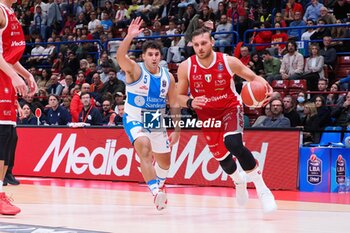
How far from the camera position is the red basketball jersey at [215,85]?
28.4 ft

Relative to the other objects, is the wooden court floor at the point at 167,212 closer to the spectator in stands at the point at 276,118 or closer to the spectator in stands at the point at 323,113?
the spectator in stands at the point at 276,118

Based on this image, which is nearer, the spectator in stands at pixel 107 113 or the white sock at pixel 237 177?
the white sock at pixel 237 177

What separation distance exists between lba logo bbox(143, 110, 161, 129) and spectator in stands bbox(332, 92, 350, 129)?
565cm

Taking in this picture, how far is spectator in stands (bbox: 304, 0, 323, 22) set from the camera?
710 inches

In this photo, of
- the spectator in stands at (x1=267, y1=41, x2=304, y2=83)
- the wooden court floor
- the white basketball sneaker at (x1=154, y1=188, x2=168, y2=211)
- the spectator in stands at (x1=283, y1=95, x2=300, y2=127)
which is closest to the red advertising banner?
the wooden court floor

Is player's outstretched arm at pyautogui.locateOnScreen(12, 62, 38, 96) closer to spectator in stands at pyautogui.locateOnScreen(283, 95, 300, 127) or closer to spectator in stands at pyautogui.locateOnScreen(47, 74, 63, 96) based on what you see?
spectator in stands at pyautogui.locateOnScreen(283, 95, 300, 127)

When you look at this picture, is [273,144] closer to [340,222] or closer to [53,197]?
[53,197]

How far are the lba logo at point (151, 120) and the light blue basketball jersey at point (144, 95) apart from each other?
61mm

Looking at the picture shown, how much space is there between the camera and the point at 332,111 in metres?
14.2

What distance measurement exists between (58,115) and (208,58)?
7948mm

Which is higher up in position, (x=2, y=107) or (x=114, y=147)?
(x=2, y=107)

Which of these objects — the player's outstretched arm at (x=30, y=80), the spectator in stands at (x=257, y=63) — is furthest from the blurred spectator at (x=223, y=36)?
the player's outstretched arm at (x=30, y=80)

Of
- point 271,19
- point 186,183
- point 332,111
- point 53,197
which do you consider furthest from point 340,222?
point 271,19

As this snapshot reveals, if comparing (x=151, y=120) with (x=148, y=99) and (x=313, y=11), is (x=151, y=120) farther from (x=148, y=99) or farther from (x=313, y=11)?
(x=313, y=11)
